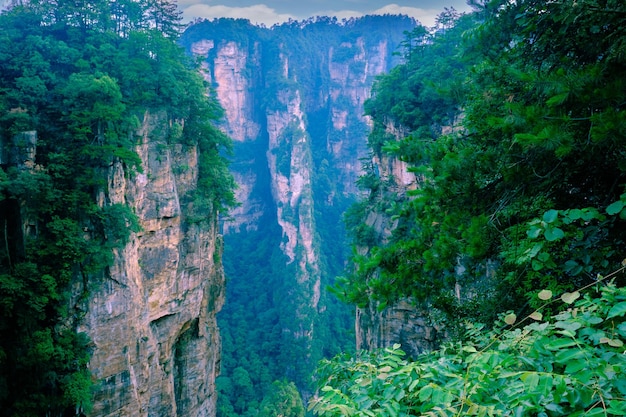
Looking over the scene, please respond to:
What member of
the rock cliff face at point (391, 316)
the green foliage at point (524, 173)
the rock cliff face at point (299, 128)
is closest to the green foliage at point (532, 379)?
the green foliage at point (524, 173)

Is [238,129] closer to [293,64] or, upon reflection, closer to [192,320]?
[293,64]

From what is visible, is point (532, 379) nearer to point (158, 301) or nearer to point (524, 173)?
point (524, 173)

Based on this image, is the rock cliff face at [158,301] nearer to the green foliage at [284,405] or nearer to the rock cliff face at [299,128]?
the green foliage at [284,405]

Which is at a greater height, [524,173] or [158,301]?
[524,173]

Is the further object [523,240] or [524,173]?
[524,173]

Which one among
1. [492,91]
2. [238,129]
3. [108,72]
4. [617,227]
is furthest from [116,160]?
[238,129]

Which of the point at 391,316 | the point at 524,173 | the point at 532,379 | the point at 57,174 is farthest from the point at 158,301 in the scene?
the point at 532,379

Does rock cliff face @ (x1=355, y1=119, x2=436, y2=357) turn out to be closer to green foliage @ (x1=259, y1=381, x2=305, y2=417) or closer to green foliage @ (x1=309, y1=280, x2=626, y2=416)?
green foliage @ (x1=309, y1=280, x2=626, y2=416)
